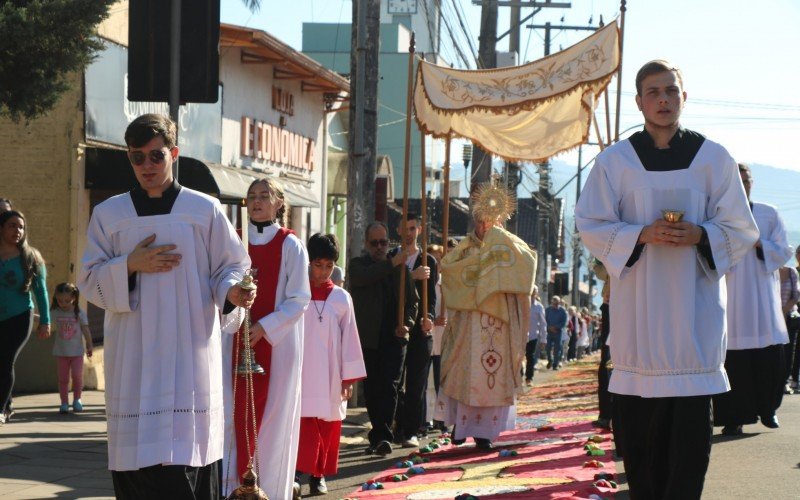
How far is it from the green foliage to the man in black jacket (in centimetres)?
342

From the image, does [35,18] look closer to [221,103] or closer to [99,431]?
[99,431]

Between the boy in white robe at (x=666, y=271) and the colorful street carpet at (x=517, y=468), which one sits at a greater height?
the boy in white robe at (x=666, y=271)

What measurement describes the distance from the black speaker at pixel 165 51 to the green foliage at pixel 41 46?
3.50 meters

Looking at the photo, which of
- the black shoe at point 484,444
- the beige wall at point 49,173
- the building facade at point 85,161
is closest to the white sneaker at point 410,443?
the black shoe at point 484,444

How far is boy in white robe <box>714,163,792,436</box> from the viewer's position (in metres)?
11.1

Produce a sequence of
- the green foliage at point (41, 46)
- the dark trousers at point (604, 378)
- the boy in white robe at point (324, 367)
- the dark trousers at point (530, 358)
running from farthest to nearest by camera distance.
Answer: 1. the dark trousers at point (530, 358)
2. the dark trousers at point (604, 378)
3. the green foliage at point (41, 46)
4. the boy in white robe at point (324, 367)

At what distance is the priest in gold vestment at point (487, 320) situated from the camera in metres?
11.7

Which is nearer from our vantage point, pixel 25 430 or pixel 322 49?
pixel 25 430

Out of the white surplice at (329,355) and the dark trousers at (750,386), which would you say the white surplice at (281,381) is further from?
the dark trousers at (750,386)

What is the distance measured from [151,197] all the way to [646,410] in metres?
2.43

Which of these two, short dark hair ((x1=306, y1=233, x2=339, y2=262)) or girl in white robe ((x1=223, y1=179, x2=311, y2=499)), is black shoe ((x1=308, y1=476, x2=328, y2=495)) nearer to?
girl in white robe ((x1=223, y1=179, x2=311, y2=499))

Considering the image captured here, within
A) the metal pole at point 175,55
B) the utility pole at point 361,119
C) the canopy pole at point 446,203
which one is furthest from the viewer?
the utility pole at point 361,119

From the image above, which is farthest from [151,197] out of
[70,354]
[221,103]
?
[221,103]

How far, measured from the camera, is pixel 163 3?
27.4ft
